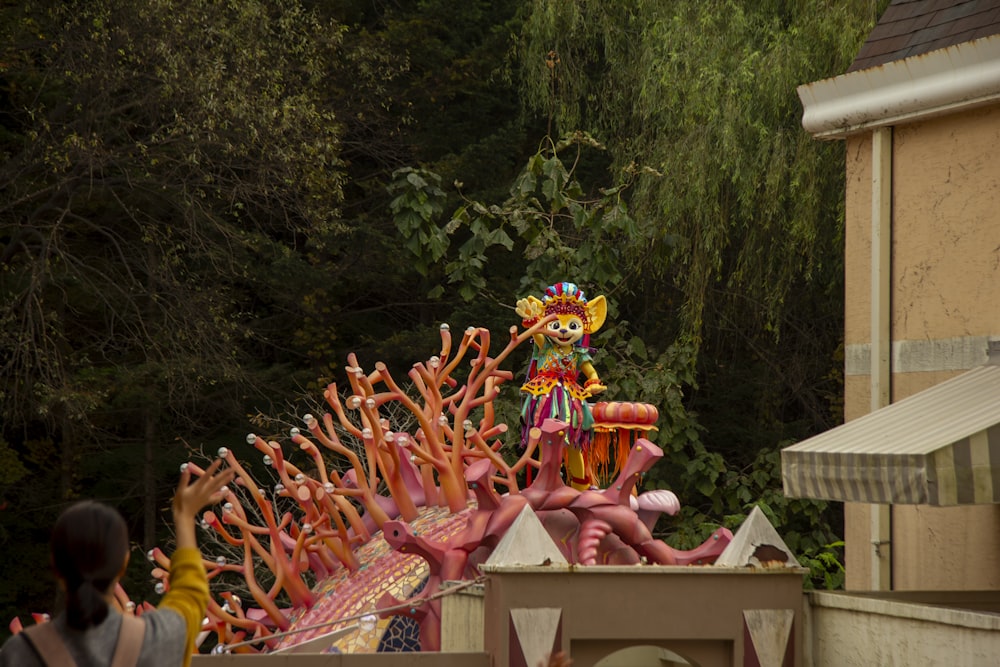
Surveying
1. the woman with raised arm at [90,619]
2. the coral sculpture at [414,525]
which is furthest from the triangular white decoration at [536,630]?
the woman with raised arm at [90,619]

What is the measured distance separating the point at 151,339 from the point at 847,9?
9.25m

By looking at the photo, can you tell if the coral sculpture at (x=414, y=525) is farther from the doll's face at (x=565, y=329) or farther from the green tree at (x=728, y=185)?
the green tree at (x=728, y=185)

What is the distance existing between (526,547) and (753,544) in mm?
1218

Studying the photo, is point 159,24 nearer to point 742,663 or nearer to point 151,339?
point 151,339

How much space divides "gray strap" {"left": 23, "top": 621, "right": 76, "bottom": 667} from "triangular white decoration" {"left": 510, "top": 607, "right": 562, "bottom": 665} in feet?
15.0

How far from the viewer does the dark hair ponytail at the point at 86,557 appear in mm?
3045

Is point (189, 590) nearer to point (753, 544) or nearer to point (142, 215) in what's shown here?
point (753, 544)

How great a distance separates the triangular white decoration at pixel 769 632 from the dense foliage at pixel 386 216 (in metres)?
8.10

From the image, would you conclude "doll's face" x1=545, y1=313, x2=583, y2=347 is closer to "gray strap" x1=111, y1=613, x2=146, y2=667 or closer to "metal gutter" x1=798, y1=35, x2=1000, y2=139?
"metal gutter" x1=798, y1=35, x2=1000, y2=139

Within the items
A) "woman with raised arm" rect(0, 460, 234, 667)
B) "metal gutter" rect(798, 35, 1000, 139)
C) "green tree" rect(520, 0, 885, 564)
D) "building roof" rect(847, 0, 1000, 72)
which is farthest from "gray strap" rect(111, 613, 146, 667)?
"green tree" rect(520, 0, 885, 564)

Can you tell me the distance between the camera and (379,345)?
71.9 ft

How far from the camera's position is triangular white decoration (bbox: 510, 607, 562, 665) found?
7461 mm

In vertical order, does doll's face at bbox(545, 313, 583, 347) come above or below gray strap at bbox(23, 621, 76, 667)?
above

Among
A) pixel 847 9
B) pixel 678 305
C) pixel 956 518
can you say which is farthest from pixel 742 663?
pixel 678 305
